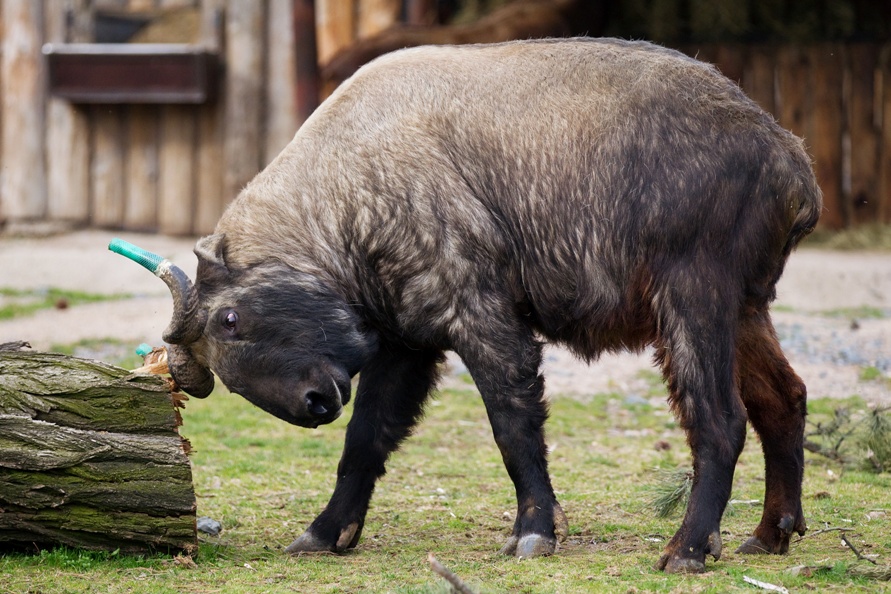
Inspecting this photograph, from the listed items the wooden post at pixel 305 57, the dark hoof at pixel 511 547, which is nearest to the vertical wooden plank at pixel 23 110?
the wooden post at pixel 305 57

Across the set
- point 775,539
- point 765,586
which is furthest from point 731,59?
point 765,586

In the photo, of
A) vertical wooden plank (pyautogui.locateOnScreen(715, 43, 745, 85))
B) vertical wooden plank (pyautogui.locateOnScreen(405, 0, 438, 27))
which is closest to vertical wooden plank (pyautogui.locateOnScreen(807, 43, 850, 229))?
vertical wooden plank (pyautogui.locateOnScreen(715, 43, 745, 85))

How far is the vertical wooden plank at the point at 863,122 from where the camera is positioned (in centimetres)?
1444

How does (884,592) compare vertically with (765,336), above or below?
below

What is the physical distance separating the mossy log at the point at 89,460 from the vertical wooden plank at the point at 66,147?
9.60 meters

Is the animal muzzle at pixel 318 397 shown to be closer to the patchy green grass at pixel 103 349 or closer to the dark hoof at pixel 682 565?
the dark hoof at pixel 682 565

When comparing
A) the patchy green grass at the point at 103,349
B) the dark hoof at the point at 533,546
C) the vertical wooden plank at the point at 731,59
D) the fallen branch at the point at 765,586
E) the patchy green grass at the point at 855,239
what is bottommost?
the patchy green grass at the point at 103,349

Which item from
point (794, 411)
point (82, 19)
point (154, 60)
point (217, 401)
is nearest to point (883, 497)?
point (794, 411)

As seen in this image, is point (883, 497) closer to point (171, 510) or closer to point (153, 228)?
point (171, 510)

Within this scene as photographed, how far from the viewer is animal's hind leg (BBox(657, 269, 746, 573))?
4.68m

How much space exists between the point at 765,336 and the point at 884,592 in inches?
50.3

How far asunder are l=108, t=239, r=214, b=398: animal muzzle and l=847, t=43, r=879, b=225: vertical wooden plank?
1113 cm

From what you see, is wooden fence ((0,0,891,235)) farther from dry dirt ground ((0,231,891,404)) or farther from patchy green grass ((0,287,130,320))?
patchy green grass ((0,287,130,320))

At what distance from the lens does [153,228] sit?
1403cm
